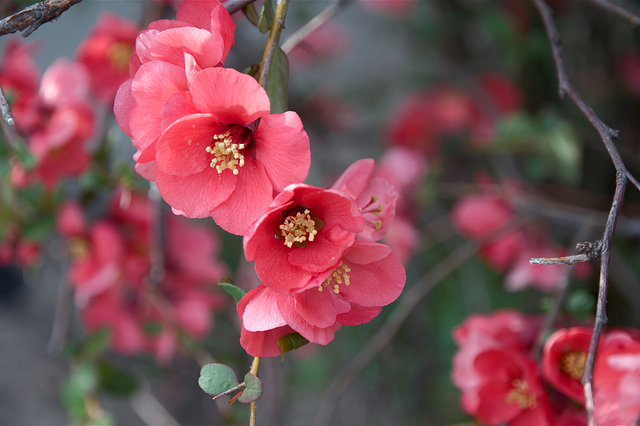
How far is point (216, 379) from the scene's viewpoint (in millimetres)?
458

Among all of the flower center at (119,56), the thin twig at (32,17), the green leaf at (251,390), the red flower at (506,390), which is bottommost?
the red flower at (506,390)

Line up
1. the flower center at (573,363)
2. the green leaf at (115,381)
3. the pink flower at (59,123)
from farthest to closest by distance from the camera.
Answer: the green leaf at (115,381) < the pink flower at (59,123) < the flower center at (573,363)

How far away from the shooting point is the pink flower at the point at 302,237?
1.37 ft

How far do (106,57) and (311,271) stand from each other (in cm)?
82

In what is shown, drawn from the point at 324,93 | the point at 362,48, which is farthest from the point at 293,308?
the point at 362,48

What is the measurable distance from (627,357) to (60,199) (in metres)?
1.01

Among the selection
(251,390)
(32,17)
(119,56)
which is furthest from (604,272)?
(119,56)

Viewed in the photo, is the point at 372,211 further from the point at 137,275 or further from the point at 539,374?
the point at 137,275

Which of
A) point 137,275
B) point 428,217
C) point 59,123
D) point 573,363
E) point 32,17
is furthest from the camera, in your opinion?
point 428,217

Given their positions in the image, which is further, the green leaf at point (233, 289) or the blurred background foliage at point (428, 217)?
the blurred background foliage at point (428, 217)

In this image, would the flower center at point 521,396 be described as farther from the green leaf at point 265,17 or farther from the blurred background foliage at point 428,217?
the green leaf at point 265,17

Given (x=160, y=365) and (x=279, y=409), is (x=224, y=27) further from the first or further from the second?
→ (x=160, y=365)

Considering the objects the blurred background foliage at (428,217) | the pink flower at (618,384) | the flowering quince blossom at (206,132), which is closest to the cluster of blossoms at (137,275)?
the blurred background foliage at (428,217)

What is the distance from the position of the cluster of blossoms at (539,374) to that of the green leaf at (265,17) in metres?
0.48
